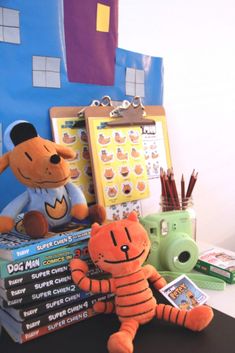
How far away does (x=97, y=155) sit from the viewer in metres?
0.82

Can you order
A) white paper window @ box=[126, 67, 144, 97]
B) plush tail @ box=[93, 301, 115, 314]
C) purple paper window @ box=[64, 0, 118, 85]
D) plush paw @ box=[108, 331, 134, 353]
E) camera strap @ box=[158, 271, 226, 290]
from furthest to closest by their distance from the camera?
white paper window @ box=[126, 67, 144, 97], purple paper window @ box=[64, 0, 118, 85], camera strap @ box=[158, 271, 226, 290], plush tail @ box=[93, 301, 115, 314], plush paw @ box=[108, 331, 134, 353]

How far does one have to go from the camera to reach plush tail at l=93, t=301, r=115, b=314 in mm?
587

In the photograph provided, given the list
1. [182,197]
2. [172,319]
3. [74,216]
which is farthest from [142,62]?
[172,319]

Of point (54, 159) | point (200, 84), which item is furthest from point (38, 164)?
point (200, 84)

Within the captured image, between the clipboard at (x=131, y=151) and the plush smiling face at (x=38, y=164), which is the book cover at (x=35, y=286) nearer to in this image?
the plush smiling face at (x=38, y=164)

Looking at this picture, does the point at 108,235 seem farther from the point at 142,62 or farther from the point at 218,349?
the point at 142,62

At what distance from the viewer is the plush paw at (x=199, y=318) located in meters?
0.54

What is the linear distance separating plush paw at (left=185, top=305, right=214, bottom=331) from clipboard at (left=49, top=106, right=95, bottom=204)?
0.38 metres

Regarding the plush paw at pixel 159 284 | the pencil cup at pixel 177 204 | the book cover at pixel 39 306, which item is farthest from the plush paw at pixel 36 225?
the pencil cup at pixel 177 204

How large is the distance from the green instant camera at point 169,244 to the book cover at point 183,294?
74mm

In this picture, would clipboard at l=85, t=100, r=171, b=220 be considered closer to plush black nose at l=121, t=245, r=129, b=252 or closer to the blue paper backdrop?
the blue paper backdrop

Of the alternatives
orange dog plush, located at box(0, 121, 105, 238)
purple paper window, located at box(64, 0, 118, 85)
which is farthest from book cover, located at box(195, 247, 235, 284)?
purple paper window, located at box(64, 0, 118, 85)

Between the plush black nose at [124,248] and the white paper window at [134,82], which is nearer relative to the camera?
the plush black nose at [124,248]

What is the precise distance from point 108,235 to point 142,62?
21.1 inches
